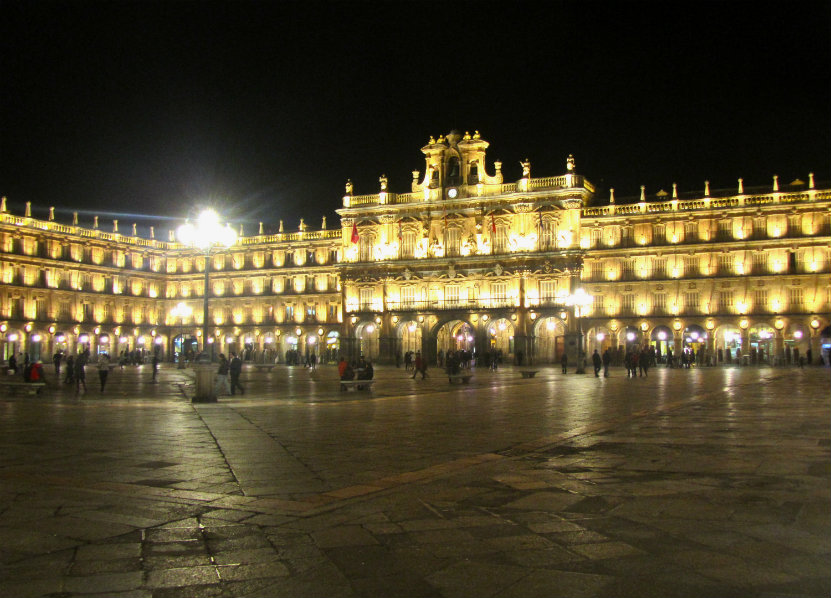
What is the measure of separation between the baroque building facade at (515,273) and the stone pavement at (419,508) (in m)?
45.2

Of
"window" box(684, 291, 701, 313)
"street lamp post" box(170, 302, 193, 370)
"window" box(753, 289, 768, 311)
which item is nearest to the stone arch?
"street lamp post" box(170, 302, 193, 370)

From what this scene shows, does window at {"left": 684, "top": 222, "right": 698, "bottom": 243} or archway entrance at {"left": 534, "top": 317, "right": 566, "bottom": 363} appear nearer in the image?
window at {"left": 684, "top": 222, "right": 698, "bottom": 243}

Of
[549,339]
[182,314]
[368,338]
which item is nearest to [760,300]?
[549,339]

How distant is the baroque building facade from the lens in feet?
187

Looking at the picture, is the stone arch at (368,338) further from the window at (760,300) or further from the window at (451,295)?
the window at (760,300)

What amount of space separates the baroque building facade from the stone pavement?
45237 mm

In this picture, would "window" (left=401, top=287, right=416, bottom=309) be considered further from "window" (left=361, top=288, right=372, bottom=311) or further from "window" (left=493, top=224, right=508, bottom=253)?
"window" (left=493, top=224, right=508, bottom=253)

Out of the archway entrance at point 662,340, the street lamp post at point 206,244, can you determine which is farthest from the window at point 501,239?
the street lamp post at point 206,244

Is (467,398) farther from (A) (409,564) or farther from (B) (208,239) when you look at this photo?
(A) (409,564)

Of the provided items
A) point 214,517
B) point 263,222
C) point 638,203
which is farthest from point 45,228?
point 214,517

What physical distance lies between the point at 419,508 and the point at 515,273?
54.9 metres

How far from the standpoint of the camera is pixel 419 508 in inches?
296

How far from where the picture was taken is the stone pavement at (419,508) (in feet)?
17.8

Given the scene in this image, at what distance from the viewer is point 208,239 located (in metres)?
22.9
